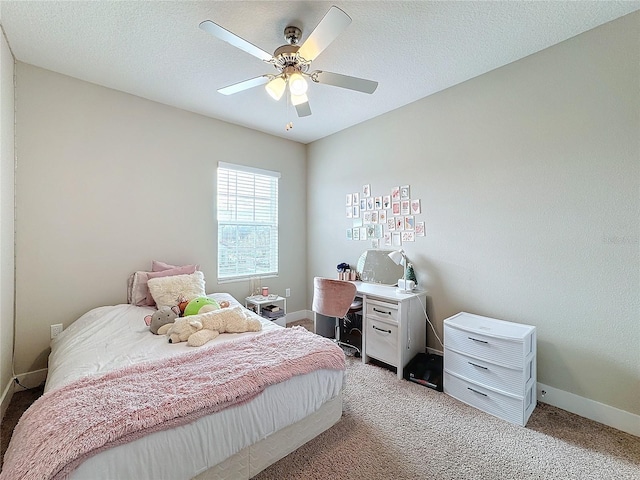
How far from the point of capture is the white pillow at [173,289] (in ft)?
8.28

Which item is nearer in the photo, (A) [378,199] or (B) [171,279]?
(B) [171,279]

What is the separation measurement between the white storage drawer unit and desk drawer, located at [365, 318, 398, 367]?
0.45 metres

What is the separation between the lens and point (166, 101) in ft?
9.62

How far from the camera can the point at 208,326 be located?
199 cm

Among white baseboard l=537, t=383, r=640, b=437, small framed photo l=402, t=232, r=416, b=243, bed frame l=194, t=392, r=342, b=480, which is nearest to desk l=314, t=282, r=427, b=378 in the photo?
small framed photo l=402, t=232, r=416, b=243

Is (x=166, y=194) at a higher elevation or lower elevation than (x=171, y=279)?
higher

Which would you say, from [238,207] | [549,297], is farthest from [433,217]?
[238,207]

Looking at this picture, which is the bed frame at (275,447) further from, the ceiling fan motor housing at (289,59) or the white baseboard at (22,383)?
the ceiling fan motor housing at (289,59)

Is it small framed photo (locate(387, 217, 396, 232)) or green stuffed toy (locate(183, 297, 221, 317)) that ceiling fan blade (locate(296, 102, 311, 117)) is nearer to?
small framed photo (locate(387, 217, 396, 232))

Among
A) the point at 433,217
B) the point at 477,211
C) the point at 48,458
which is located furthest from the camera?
the point at 433,217

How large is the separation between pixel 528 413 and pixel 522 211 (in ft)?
5.00

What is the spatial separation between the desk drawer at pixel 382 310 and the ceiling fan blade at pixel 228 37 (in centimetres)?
220

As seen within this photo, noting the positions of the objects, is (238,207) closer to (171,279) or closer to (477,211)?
(171,279)

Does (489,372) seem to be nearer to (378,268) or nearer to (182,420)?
(378,268)
